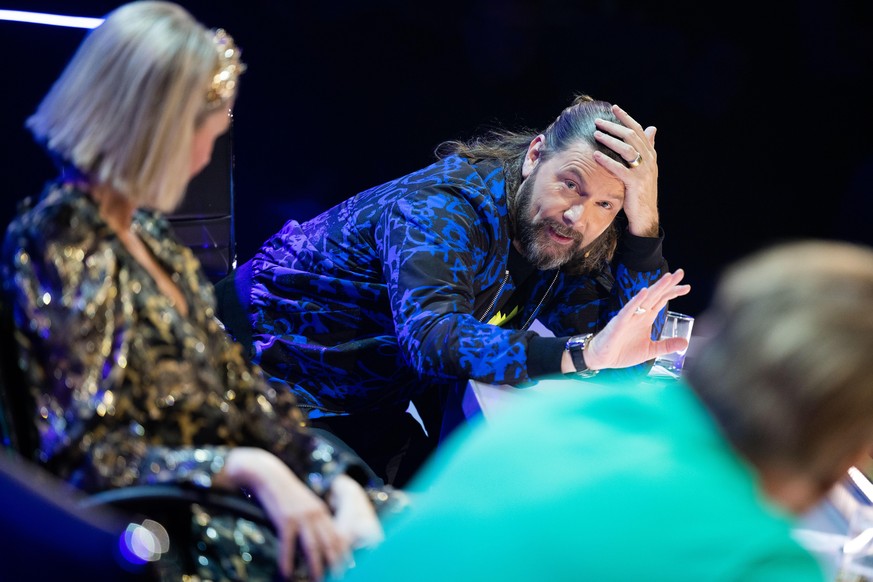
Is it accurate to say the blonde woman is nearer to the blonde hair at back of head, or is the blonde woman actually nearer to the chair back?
the chair back

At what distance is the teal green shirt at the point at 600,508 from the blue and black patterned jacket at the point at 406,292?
1.02 meters

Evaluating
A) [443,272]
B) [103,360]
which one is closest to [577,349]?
[443,272]

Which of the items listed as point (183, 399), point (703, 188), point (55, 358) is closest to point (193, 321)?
point (183, 399)

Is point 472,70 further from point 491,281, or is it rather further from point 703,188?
point 491,281

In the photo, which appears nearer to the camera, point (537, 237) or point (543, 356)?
point (543, 356)

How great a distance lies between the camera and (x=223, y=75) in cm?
136

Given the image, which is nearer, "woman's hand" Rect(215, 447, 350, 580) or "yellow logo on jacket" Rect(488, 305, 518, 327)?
"woman's hand" Rect(215, 447, 350, 580)

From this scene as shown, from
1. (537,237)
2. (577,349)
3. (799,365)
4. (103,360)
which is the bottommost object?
(577,349)

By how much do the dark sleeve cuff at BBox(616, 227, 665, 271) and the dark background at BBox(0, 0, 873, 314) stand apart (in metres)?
1.67

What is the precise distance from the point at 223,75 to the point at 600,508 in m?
0.86

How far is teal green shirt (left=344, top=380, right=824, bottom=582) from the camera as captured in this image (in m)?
0.77

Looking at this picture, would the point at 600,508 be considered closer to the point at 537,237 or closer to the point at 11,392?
the point at 11,392

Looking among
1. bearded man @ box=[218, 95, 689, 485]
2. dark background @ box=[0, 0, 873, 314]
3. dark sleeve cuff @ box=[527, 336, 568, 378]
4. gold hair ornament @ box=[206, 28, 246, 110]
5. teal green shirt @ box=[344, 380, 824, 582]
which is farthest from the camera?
dark background @ box=[0, 0, 873, 314]

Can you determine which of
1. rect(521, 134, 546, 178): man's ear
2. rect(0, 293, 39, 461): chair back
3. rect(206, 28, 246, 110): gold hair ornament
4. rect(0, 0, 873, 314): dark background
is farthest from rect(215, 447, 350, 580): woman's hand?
rect(0, 0, 873, 314): dark background
